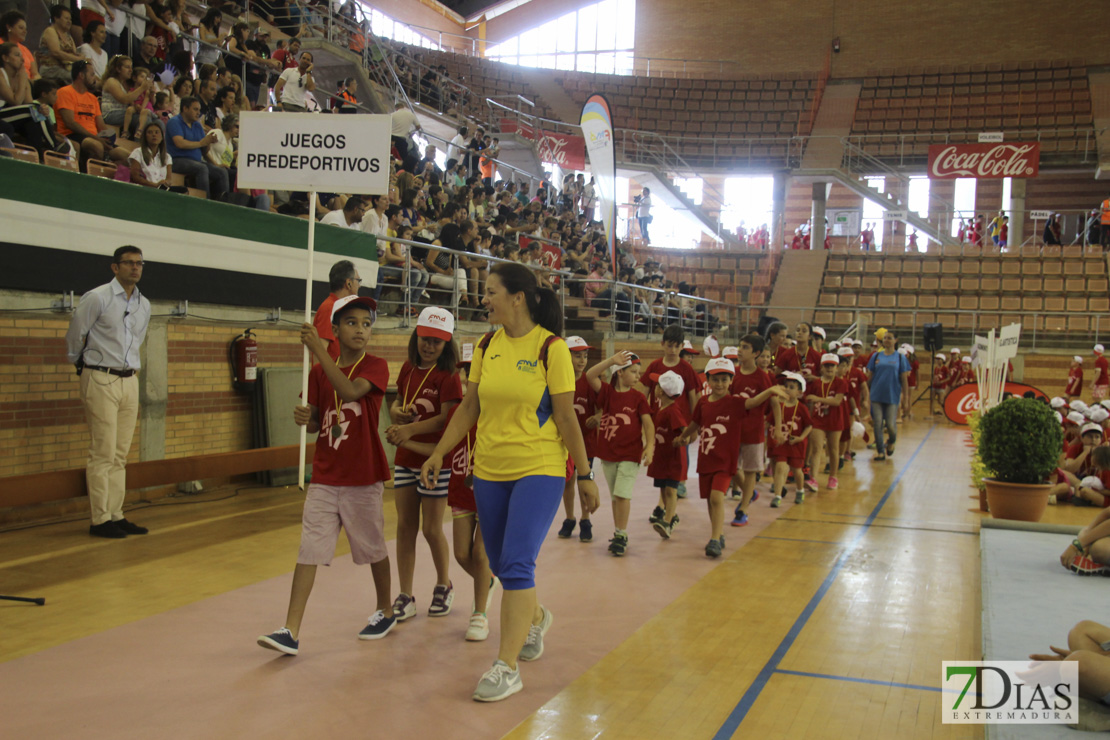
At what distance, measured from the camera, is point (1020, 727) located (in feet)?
11.6

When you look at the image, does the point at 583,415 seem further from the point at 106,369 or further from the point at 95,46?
the point at 95,46

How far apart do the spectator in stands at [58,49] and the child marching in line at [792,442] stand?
8259mm

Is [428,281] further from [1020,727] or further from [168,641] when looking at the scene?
[1020,727]

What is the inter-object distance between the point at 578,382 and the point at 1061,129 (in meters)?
28.6

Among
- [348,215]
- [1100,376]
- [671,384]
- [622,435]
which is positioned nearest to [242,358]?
[348,215]

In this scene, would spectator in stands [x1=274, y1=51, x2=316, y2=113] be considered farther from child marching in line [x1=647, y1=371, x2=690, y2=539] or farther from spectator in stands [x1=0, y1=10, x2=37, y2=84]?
child marching in line [x1=647, y1=371, x2=690, y2=539]

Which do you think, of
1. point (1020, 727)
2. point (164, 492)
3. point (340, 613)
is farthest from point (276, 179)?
point (1020, 727)

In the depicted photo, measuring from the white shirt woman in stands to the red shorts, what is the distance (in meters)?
6.01

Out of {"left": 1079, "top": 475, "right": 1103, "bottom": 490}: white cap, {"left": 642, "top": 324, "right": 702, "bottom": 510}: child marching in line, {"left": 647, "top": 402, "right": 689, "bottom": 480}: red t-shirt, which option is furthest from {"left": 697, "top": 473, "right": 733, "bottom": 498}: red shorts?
{"left": 1079, "top": 475, "right": 1103, "bottom": 490}: white cap

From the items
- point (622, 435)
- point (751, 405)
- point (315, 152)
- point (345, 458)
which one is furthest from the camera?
point (751, 405)

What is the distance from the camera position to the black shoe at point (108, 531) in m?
6.96

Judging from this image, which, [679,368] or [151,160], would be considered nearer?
[679,368]

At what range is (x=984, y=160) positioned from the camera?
90.6ft

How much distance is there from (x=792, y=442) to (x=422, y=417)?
5705 mm
